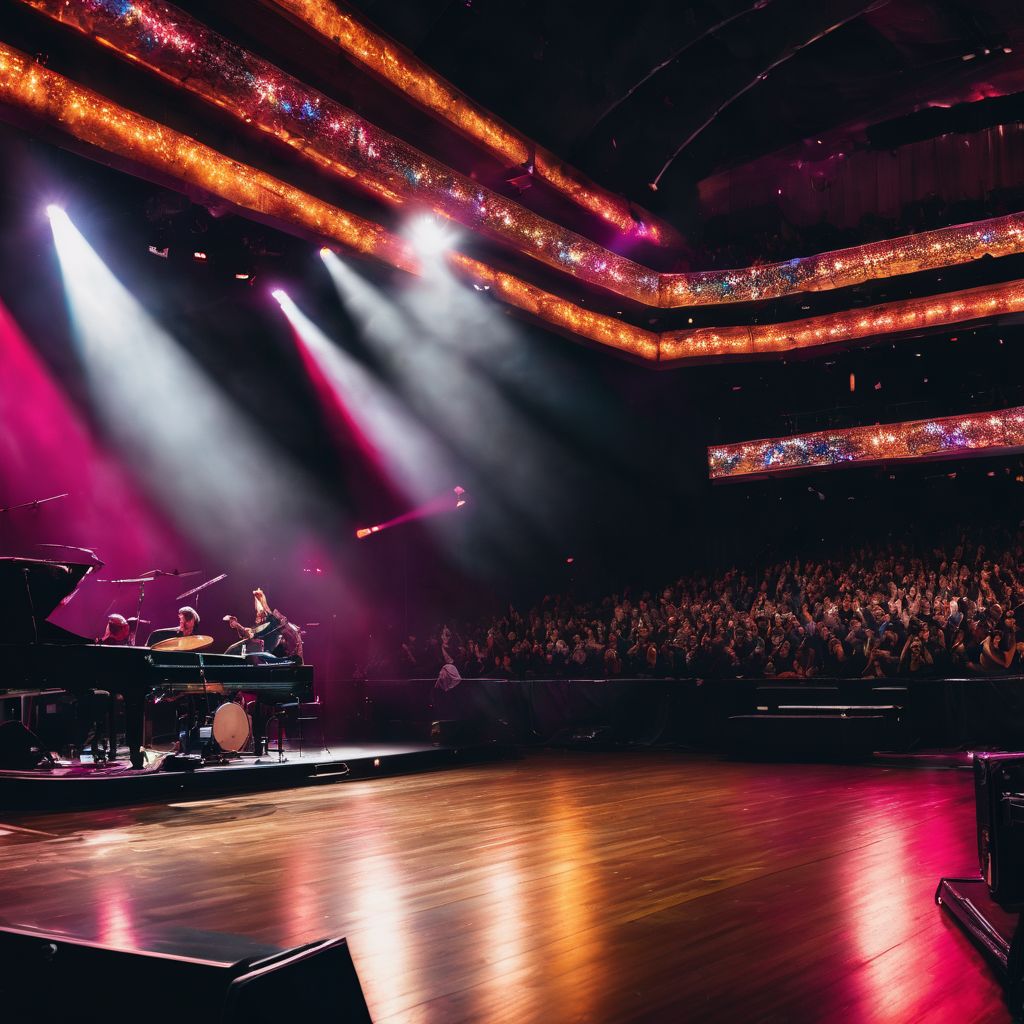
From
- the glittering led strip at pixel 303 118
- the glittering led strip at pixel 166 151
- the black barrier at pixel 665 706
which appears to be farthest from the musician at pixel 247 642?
the glittering led strip at pixel 303 118

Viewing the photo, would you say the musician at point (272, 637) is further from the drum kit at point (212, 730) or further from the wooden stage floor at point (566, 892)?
the wooden stage floor at point (566, 892)

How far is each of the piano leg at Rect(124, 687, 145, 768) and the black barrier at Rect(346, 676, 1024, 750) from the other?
185 inches

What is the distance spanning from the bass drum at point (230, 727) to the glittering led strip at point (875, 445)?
8.74 m

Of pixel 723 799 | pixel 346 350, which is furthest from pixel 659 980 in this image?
pixel 346 350

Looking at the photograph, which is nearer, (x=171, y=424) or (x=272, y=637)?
(x=272, y=637)

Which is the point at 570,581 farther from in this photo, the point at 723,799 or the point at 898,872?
the point at 898,872

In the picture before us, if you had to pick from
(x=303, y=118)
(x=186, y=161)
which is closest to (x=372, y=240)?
(x=303, y=118)

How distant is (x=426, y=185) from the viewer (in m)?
9.31

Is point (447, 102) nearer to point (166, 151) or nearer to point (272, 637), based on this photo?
point (166, 151)

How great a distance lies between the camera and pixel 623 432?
14500 millimetres

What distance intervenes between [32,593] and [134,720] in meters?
1.04

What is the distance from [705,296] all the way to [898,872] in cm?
1044

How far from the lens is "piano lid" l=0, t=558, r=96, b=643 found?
5676 millimetres

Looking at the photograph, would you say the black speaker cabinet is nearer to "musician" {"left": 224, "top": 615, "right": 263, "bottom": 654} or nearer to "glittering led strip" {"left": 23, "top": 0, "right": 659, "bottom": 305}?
"musician" {"left": 224, "top": 615, "right": 263, "bottom": 654}
